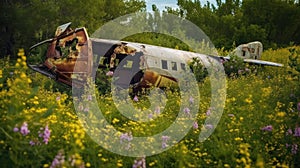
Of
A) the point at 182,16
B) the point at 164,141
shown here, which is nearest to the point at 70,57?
the point at 164,141

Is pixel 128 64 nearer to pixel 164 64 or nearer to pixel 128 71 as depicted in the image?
pixel 128 71

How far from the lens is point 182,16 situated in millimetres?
38156

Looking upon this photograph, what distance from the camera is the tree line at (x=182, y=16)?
23.6 m

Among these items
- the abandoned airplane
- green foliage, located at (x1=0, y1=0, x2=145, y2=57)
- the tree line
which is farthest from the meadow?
the tree line

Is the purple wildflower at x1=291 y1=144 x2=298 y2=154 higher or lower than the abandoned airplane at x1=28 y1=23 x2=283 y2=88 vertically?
lower

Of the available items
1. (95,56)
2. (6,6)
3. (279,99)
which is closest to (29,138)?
(279,99)

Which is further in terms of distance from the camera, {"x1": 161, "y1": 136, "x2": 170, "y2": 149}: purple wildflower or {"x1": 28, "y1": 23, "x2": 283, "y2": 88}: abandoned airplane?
{"x1": 28, "y1": 23, "x2": 283, "y2": 88}: abandoned airplane

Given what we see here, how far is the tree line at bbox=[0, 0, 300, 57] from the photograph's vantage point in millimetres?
23641

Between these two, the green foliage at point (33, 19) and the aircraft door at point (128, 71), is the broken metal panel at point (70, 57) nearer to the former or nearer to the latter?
the aircraft door at point (128, 71)

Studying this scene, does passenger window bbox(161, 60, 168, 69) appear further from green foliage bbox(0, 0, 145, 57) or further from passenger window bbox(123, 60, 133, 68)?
green foliage bbox(0, 0, 145, 57)

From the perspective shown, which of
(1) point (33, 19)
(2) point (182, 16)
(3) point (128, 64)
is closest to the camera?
(3) point (128, 64)

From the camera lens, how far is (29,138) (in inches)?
227

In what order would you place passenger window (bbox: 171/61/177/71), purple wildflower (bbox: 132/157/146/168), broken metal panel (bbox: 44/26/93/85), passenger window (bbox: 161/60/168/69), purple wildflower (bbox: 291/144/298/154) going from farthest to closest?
passenger window (bbox: 171/61/177/71) → passenger window (bbox: 161/60/168/69) → broken metal panel (bbox: 44/26/93/85) → purple wildflower (bbox: 291/144/298/154) → purple wildflower (bbox: 132/157/146/168)

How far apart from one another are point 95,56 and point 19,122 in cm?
855
